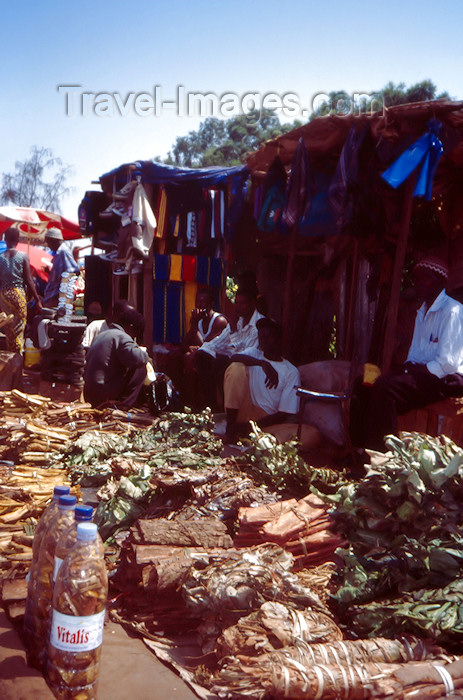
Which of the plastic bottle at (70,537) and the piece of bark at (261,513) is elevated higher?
the plastic bottle at (70,537)

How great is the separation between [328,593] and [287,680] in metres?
0.89

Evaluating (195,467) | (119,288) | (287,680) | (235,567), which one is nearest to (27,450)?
(195,467)

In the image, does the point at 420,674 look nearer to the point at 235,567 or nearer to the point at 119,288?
the point at 235,567

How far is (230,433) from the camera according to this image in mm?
6332

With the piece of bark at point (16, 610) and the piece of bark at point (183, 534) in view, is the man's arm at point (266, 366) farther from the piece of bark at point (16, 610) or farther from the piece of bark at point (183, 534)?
the piece of bark at point (16, 610)

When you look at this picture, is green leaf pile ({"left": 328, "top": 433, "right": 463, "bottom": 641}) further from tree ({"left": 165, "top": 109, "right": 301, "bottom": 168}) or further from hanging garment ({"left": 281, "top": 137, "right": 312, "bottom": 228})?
tree ({"left": 165, "top": 109, "right": 301, "bottom": 168})

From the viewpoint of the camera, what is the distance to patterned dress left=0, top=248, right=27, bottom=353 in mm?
9422

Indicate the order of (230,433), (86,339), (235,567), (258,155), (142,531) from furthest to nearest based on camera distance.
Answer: (86,339)
(258,155)
(230,433)
(142,531)
(235,567)

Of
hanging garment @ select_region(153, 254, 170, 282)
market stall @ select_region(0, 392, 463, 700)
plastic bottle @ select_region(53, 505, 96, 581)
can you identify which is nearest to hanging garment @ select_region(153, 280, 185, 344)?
hanging garment @ select_region(153, 254, 170, 282)

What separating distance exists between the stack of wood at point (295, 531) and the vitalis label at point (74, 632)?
1422 mm

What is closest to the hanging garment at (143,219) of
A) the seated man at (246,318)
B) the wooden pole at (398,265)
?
the seated man at (246,318)

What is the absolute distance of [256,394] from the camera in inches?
249

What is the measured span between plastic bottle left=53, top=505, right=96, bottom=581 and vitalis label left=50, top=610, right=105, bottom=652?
0.19 meters

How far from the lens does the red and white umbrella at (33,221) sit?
1436 centimetres
